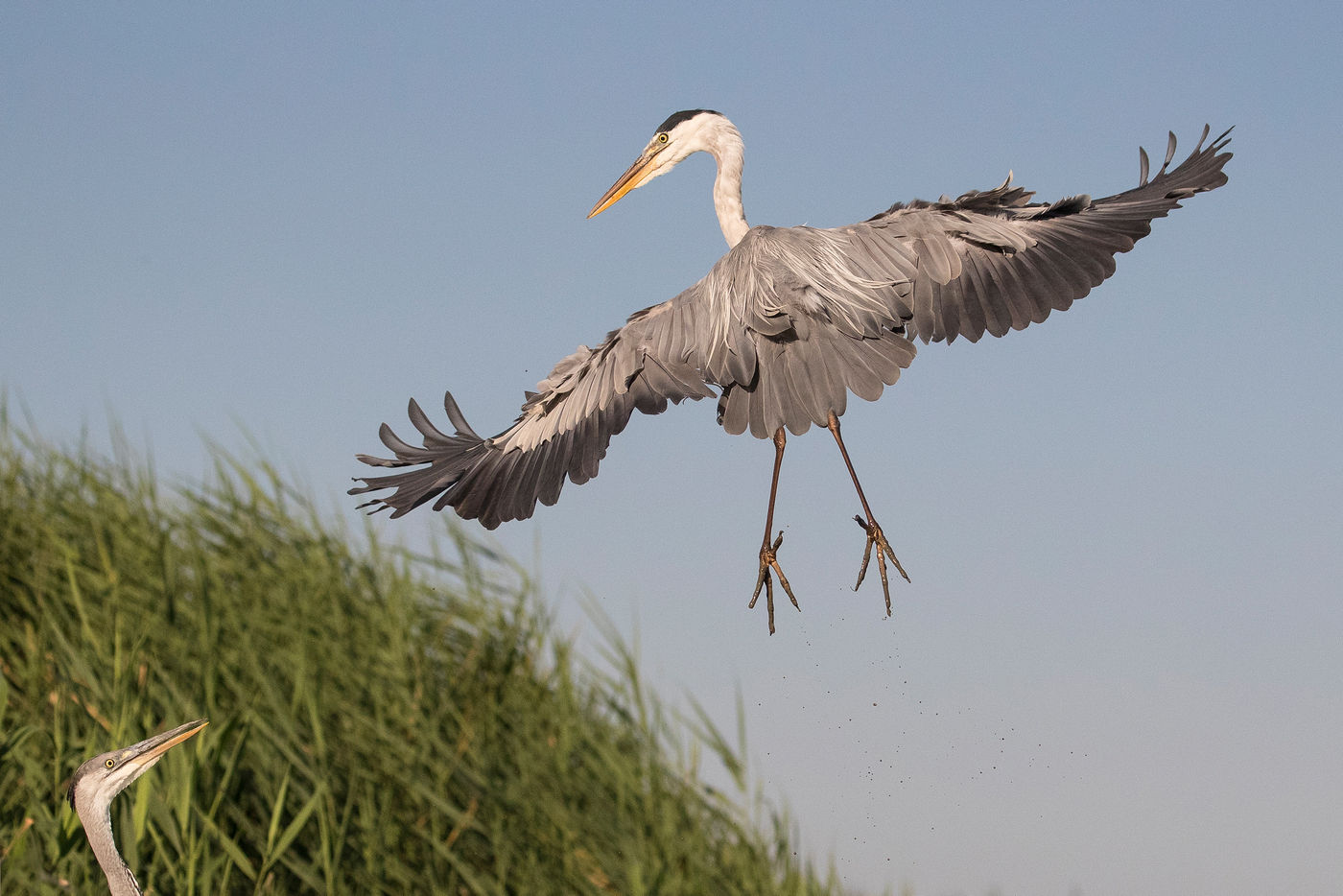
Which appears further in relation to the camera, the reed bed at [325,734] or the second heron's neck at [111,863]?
the reed bed at [325,734]

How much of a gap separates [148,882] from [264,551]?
379 cm

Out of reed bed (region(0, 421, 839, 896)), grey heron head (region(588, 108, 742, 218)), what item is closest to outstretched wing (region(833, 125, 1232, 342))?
grey heron head (region(588, 108, 742, 218))

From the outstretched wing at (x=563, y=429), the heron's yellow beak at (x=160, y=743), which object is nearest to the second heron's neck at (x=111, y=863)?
the heron's yellow beak at (x=160, y=743)

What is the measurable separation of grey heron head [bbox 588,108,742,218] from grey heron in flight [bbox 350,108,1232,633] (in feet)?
0.81

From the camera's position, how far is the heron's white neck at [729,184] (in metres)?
6.22

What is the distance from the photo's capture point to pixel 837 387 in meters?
4.87

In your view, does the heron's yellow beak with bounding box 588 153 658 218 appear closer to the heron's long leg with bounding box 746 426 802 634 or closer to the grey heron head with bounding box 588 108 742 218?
the grey heron head with bounding box 588 108 742 218

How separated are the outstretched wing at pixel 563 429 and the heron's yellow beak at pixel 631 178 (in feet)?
5.27

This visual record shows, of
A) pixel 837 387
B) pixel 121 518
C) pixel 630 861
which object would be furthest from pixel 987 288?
pixel 121 518

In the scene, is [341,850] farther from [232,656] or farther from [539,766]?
[232,656]

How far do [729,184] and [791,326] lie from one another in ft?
4.87

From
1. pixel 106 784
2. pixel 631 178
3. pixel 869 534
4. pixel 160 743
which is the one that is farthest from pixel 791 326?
pixel 106 784

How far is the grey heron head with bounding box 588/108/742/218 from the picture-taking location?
6613 millimetres

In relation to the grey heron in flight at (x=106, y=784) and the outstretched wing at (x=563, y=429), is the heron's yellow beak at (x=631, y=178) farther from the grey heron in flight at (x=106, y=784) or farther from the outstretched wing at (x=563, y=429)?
the grey heron in flight at (x=106, y=784)
